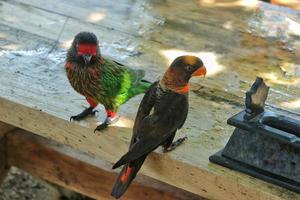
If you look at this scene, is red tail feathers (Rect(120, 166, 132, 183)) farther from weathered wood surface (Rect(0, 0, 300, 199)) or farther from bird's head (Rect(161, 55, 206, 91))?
bird's head (Rect(161, 55, 206, 91))

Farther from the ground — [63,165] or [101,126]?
[101,126]

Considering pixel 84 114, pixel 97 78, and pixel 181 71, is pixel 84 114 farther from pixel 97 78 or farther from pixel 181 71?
pixel 181 71

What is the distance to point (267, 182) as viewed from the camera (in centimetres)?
185

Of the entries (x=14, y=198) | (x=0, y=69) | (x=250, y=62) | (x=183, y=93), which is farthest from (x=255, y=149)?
(x=14, y=198)

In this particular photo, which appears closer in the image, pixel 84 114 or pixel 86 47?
pixel 86 47

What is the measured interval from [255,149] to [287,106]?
503 millimetres

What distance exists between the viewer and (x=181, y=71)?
6.19ft

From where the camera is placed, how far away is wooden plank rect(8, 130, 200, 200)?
8.61ft

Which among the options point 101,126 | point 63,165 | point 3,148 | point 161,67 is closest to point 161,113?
point 101,126

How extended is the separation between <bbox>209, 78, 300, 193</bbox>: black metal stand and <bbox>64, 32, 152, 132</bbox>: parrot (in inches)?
14.4

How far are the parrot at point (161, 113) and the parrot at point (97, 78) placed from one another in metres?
0.14

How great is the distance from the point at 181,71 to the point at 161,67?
2.05 feet

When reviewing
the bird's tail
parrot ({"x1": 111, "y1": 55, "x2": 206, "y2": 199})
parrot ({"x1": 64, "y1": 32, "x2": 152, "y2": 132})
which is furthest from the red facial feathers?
the bird's tail

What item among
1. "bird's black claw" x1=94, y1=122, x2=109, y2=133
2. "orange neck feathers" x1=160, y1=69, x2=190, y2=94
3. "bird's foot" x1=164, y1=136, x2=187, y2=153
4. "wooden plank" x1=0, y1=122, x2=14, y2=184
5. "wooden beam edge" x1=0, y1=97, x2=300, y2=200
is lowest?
"wooden plank" x1=0, y1=122, x2=14, y2=184
